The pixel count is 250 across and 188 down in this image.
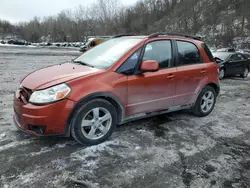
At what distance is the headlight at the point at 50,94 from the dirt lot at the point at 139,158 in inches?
30.7

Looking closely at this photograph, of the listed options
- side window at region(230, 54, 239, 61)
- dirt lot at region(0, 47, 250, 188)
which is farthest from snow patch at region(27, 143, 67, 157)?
side window at region(230, 54, 239, 61)

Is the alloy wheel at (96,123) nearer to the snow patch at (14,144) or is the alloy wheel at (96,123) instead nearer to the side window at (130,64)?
the side window at (130,64)

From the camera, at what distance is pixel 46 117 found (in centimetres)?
301

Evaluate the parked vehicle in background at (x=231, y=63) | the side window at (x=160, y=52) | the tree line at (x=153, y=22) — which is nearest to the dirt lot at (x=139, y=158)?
the side window at (x=160, y=52)

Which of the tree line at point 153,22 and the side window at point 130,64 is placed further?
the tree line at point 153,22

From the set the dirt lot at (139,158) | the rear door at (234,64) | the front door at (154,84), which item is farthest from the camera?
the rear door at (234,64)

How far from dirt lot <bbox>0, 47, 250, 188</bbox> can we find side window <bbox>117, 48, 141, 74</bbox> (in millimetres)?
1129

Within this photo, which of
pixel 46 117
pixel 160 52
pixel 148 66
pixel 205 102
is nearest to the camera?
pixel 46 117

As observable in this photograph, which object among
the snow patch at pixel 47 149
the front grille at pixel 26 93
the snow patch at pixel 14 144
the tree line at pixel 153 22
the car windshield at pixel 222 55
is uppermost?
the tree line at pixel 153 22

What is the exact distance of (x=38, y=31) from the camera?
95.5m

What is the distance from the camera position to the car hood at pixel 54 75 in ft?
10.5

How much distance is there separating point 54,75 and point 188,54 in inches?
104

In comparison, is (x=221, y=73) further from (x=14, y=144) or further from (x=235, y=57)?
(x=14, y=144)

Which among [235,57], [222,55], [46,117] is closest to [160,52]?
[46,117]
